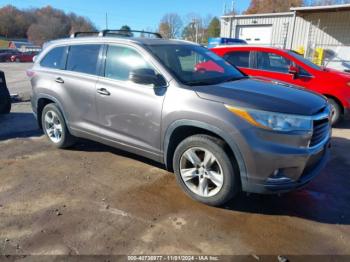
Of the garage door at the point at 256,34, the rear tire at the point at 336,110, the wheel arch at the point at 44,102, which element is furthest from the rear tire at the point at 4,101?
the garage door at the point at 256,34

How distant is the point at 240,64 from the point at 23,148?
5316 millimetres

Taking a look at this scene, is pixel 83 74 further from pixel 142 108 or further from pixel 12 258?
pixel 12 258

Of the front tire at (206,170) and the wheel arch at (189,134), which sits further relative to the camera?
the front tire at (206,170)

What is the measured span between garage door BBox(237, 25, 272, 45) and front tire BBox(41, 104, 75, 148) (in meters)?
19.3

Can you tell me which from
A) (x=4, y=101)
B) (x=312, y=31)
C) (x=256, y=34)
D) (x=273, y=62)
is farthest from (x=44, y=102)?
(x=256, y=34)

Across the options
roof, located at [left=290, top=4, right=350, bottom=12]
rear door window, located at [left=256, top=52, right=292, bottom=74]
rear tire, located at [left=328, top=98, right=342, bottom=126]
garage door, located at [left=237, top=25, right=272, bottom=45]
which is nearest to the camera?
rear tire, located at [left=328, top=98, right=342, bottom=126]

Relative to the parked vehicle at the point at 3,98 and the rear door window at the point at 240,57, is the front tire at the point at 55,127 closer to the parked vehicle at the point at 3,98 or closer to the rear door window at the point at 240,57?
the parked vehicle at the point at 3,98

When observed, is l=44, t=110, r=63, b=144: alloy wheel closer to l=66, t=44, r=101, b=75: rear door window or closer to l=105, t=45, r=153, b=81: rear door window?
l=66, t=44, r=101, b=75: rear door window

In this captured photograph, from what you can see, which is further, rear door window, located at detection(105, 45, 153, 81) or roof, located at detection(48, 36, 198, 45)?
roof, located at detection(48, 36, 198, 45)

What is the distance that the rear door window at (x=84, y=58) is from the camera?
445 cm

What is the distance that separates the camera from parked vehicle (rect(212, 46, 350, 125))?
6.94m

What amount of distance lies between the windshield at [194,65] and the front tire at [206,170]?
770mm

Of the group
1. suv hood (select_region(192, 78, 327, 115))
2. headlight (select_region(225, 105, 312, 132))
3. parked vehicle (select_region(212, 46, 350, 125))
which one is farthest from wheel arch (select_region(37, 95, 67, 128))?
parked vehicle (select_region(212, 46, 350, 125))

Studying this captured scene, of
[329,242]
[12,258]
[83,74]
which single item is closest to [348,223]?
[329,242]
